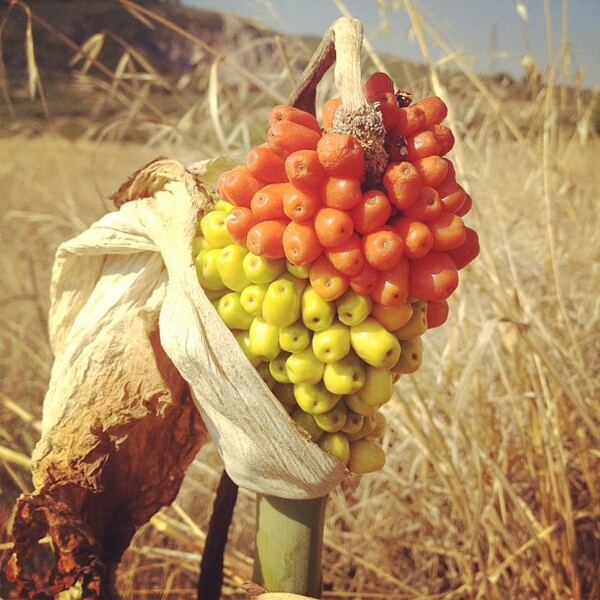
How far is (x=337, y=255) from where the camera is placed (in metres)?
0.62

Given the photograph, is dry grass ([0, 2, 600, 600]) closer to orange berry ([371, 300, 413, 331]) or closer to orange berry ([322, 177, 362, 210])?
orange berry ([371, 300, 413, 331])

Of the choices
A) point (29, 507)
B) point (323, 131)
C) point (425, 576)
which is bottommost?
point (425, 576)

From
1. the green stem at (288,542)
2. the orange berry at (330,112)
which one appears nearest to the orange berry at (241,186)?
the orange berry at (330,112)

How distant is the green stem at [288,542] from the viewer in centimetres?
78

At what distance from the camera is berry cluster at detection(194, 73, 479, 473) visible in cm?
62

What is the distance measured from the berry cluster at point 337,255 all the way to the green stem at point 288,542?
4.9 inches

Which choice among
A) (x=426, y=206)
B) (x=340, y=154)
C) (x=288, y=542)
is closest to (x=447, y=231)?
(x=426, y=206)

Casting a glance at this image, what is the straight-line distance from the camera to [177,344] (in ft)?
2.24

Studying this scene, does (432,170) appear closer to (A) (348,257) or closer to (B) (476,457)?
(A) (348,257)

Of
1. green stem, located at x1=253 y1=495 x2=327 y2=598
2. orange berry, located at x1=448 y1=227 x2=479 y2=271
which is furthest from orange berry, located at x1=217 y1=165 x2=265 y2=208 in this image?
green stem, located at x1=253 y1=495 x2=327 y2=598

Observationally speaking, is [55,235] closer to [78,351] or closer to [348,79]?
[78,351]

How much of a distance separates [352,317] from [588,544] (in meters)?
1.20

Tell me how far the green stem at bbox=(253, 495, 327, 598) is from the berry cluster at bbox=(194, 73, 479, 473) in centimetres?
12

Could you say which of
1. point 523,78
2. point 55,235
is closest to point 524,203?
point 523,78
